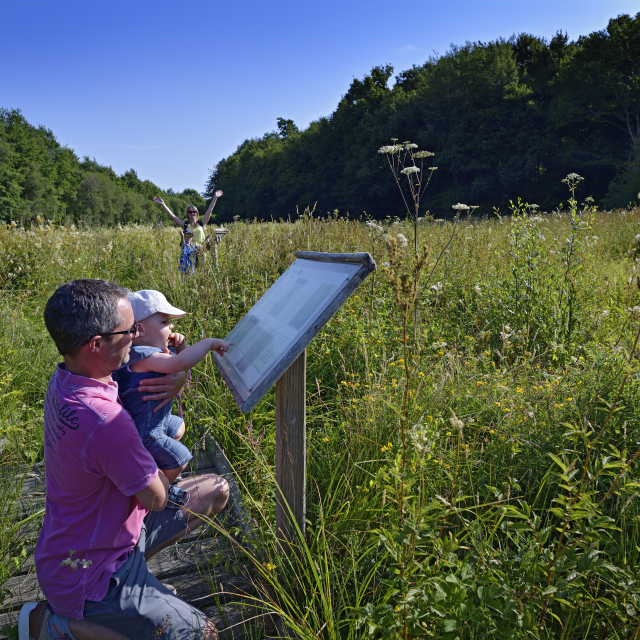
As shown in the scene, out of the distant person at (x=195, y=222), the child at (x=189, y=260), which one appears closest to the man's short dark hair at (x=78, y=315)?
the child at (x=189, y=260)

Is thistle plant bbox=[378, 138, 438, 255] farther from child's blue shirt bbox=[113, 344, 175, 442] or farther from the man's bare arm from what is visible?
the man's bare arm

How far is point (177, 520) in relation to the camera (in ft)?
7.01

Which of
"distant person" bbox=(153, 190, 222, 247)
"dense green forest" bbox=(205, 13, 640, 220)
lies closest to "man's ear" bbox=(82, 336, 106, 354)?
"distant person" bbox=(153, 190, 222, 247)

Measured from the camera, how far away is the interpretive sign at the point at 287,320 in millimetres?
1535

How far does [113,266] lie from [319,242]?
12.5 feet

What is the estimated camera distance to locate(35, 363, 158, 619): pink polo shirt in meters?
Answer: 1.51

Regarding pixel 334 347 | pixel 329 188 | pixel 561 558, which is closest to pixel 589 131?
pixel 329 188

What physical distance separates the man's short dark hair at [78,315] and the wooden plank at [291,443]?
26.5 inches

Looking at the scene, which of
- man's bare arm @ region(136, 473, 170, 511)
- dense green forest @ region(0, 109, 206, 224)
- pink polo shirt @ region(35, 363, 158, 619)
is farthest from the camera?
dense green forest @ region(0, 109, 206, 224)

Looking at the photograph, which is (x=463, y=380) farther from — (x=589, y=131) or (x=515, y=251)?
(x=589, y=131)

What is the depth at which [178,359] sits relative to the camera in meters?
2.03

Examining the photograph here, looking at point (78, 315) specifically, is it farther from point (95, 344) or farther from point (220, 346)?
point (220, 346)

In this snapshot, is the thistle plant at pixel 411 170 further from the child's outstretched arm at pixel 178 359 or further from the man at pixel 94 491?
the man at pixel 94 491

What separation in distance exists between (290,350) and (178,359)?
72 centimetres
